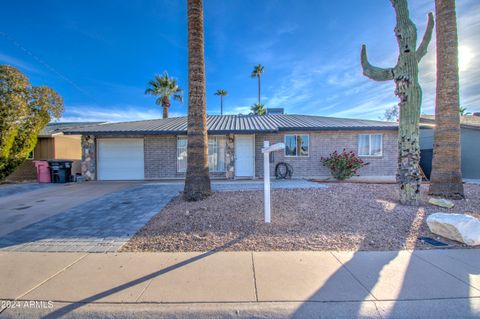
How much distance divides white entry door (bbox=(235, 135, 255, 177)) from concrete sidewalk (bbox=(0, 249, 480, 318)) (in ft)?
29.0

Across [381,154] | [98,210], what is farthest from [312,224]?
[381,154]

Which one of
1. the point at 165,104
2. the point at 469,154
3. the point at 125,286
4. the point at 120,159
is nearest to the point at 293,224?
the point at 125,286

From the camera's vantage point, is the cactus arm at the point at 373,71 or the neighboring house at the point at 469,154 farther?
the neighboring house at the point at 469,154

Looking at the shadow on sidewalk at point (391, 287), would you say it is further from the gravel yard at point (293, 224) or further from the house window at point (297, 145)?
the house window at point (297, 145)

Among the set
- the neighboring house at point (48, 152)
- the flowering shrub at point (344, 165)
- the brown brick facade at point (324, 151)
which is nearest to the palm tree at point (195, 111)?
the brown brick facade at point (324, 151)

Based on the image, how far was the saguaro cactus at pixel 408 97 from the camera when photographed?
6.31m

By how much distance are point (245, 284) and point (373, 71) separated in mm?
7137

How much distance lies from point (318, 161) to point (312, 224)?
26.8 feet

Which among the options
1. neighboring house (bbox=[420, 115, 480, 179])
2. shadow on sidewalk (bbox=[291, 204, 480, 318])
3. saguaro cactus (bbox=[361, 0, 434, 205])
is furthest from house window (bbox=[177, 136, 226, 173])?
neighboring house (bbox=[420, 115, 480, 179])

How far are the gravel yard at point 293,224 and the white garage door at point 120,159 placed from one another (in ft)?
21.7

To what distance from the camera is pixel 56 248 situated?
405 centimetres

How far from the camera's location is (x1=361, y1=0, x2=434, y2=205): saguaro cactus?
6309 mm

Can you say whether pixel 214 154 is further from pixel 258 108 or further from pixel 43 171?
pixel 258 108

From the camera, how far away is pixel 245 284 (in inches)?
113
